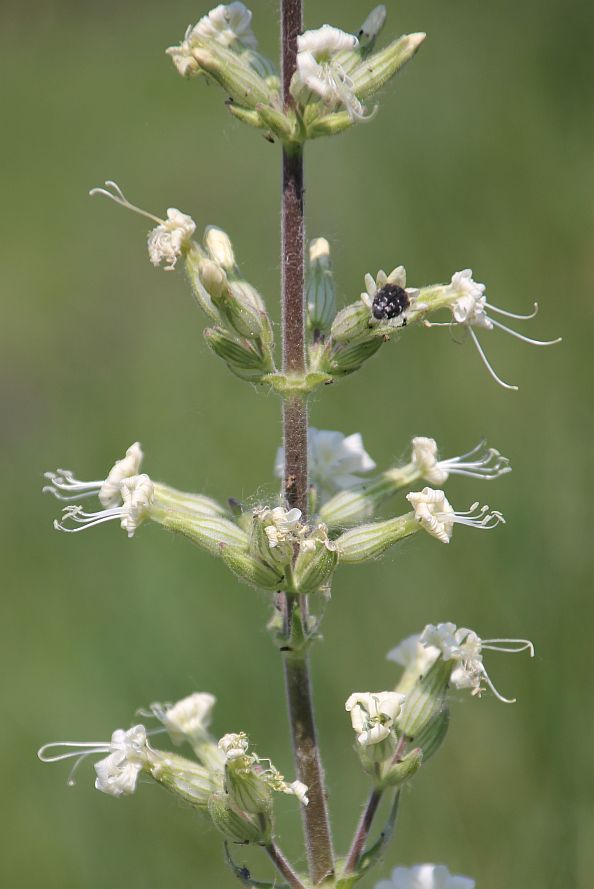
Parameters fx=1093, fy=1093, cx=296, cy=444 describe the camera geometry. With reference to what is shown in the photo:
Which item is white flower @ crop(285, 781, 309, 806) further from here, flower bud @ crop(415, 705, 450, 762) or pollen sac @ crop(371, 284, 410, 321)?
pollen sac @ crop(371, 284, 410, 321)

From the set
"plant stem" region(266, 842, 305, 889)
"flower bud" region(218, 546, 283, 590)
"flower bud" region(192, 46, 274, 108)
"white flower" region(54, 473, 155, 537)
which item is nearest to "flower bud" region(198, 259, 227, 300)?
"flower bud" region(192, 46, 274, 108)

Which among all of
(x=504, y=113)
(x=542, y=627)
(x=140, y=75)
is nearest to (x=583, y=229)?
(x=504, y=113)

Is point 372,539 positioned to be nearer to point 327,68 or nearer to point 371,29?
point 327,68

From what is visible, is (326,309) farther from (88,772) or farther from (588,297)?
(588,297)

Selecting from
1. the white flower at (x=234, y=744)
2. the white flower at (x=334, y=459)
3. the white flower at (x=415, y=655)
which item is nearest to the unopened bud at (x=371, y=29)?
the white flower at (x=334, y=459)

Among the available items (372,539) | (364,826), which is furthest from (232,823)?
(372,539)

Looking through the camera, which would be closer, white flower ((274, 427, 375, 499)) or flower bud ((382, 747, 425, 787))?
flower bud ((382, 747, 425, 787))
